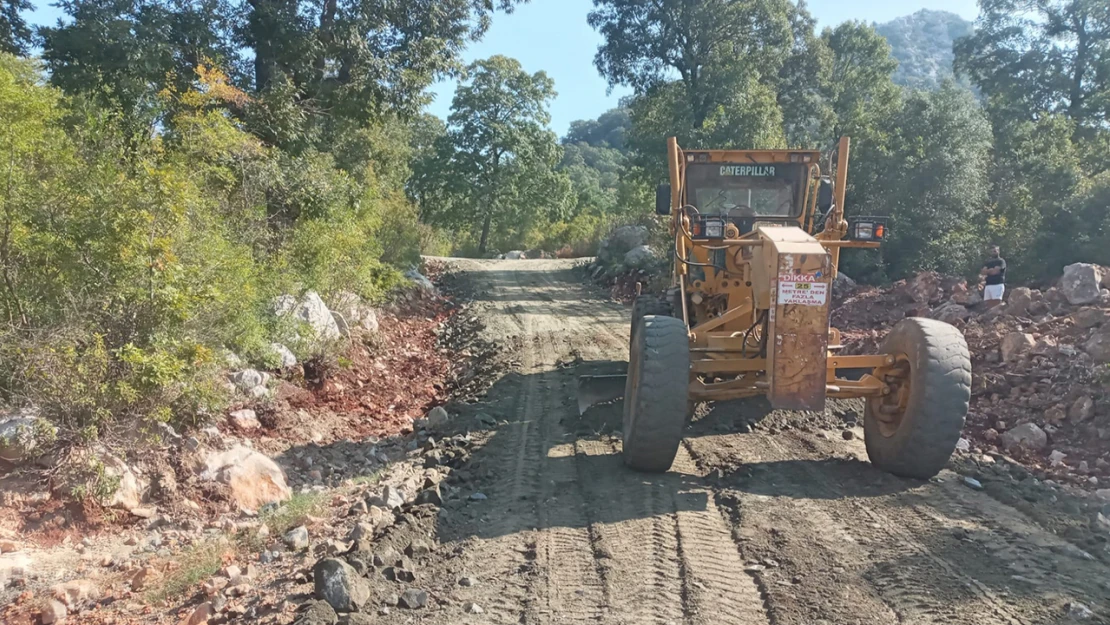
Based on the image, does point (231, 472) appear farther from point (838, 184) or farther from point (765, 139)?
point (765, 139)

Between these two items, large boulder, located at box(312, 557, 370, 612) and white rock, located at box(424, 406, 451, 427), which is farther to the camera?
white rock, located at box(424, 406, 451, 427)

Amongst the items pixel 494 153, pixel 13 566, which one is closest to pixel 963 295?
pixel 13 566

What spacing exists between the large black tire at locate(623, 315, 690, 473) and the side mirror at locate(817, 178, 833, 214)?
9.23 feet

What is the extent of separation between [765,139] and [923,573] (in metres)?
17.2

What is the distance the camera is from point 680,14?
76.6 feet

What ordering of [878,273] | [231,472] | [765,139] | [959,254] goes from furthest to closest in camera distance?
[765,139] → [878,273] → [959,254] → [231,472]

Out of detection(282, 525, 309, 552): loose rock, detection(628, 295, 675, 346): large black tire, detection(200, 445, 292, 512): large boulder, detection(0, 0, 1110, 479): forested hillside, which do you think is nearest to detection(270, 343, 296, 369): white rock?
detection(0, 0, 1110, 479): forested hillside

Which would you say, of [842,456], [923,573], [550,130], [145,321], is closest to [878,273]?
[842,456]

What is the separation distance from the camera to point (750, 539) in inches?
190

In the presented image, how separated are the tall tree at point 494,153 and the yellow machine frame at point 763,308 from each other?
33.0m

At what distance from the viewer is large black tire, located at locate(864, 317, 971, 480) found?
5539mm

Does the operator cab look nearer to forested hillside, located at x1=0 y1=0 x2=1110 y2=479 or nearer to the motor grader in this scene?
the motor grader

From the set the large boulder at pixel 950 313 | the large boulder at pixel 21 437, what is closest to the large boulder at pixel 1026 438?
the large boulder at pixel 950 313

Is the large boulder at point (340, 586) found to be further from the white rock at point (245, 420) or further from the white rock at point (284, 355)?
the white rock at point (284, 355)
